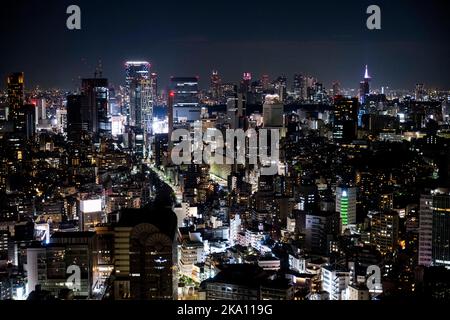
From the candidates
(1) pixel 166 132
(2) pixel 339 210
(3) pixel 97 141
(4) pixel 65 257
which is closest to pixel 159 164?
(1) pixel 166 132

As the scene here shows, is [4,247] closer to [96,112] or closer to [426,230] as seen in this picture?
[426,230]

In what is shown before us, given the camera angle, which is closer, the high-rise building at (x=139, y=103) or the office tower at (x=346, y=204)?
the office tower at (x=346, y=204)

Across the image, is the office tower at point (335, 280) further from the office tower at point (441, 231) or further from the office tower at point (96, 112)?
the office tower at point (96, 112)

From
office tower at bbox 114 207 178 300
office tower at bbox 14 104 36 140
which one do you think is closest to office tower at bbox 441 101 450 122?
office tower at bbox 114 207 178 300

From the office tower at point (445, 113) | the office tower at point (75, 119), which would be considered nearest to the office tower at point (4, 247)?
the office tower at point (445, 113)

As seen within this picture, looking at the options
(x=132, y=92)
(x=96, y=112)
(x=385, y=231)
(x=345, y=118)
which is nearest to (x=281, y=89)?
(x=385, y=231)

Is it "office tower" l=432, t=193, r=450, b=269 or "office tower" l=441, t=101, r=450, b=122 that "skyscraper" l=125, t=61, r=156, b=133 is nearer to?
"office tower" l=441, t=101, r=450, b=122

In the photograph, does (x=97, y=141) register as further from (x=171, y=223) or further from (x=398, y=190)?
(x=171, y=223)

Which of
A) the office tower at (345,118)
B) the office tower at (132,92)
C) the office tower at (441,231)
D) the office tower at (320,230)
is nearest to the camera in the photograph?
the office tower at (441,231)
